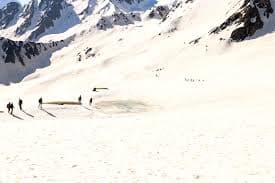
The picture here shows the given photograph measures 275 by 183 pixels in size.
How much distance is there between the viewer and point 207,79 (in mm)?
92250

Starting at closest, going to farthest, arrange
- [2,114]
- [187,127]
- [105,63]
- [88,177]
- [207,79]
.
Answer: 1. [88,177]
2. [187,127]
3. [2,114]
4. [207,79]
5. [105,63]

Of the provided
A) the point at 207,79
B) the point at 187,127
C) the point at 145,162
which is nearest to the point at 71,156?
the point at 145,162

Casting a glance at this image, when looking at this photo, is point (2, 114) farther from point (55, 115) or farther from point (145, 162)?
point (145, 162)

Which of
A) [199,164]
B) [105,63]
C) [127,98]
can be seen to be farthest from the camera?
[105,63]

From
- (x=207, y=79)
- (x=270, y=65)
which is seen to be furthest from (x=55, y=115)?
(x=270, y=65)

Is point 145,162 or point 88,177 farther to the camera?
point 145,162

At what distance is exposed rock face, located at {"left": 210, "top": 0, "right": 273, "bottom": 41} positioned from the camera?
135 meters

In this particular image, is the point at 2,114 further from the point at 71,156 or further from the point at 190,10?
the point at 190,10

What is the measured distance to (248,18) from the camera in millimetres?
140875

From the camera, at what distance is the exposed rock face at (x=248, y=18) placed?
135 metres

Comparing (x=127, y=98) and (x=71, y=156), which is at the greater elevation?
(x=127, y=98)

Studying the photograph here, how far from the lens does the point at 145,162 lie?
21.5m

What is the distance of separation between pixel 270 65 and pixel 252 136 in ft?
227

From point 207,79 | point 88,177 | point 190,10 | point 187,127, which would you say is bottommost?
point 88,177
